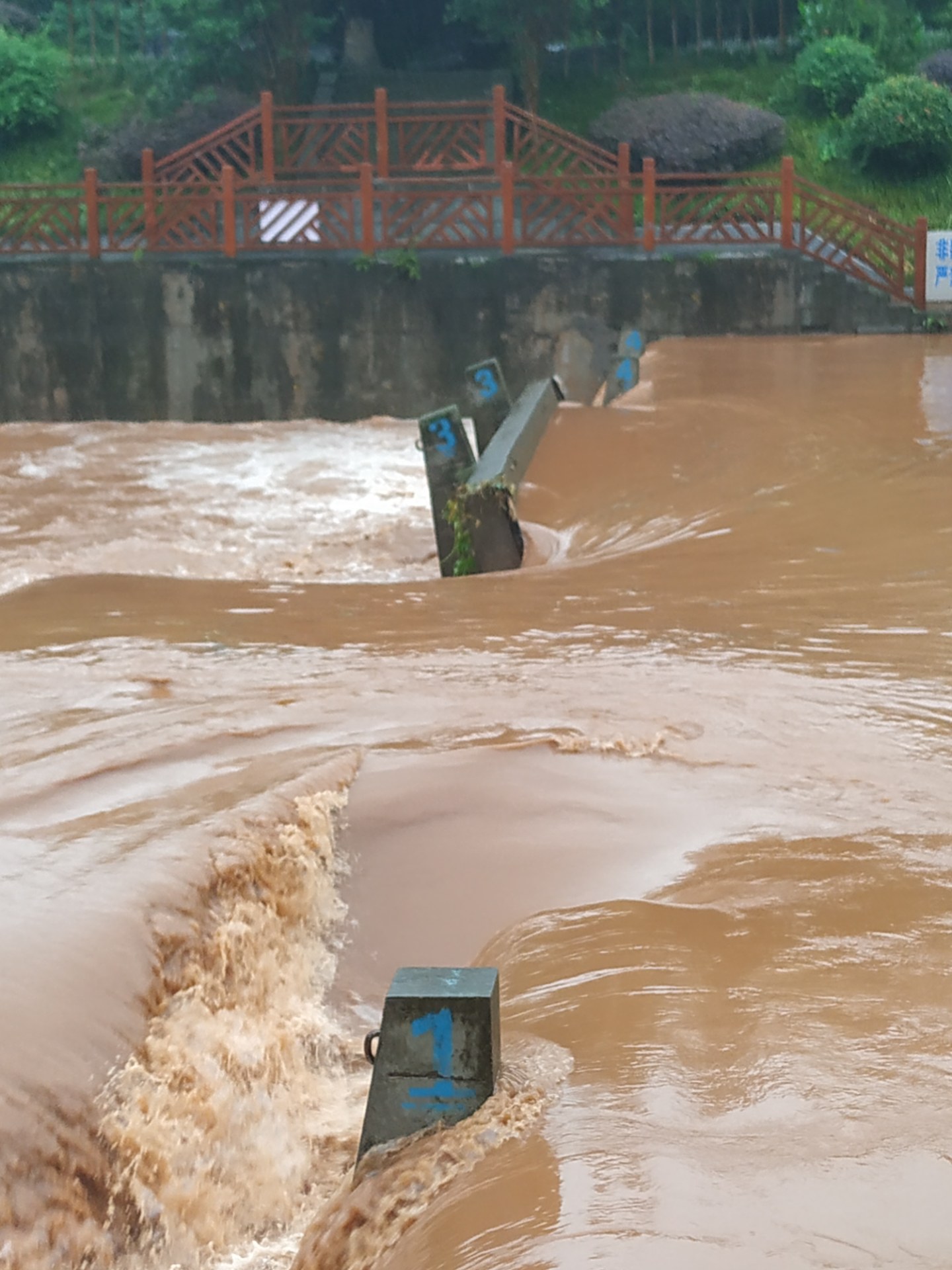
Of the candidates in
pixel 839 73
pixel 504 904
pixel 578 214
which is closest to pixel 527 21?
pixel 839 73

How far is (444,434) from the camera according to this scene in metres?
8.51

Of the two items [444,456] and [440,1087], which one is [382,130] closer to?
[444,456]

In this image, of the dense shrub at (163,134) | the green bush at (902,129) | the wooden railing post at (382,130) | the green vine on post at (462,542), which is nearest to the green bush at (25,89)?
the dense shrub at (163,134)

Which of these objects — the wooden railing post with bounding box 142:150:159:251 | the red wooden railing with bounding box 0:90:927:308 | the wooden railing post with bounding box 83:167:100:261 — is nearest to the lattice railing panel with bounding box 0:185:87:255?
the red wooden railing with bounding box 0:90:927:308

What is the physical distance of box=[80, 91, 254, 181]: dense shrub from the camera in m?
21.5

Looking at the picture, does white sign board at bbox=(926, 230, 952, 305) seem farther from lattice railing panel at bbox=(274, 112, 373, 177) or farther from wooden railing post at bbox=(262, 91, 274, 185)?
wooden railing post at bbox=(262, 91, 274, 185)

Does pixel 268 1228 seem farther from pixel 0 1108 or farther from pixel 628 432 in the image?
pixel 628 432

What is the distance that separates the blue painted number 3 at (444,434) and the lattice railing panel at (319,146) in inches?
311

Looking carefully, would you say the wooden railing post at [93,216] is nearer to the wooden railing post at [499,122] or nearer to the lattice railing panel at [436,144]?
the lattice railing panel at [436,144]

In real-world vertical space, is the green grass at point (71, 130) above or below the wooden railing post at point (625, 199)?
above

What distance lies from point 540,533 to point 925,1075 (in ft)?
18.2

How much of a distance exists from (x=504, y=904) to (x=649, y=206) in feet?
42.8

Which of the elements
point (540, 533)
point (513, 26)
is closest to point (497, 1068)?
point (540, 533)

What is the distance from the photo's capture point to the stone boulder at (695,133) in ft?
68.6
